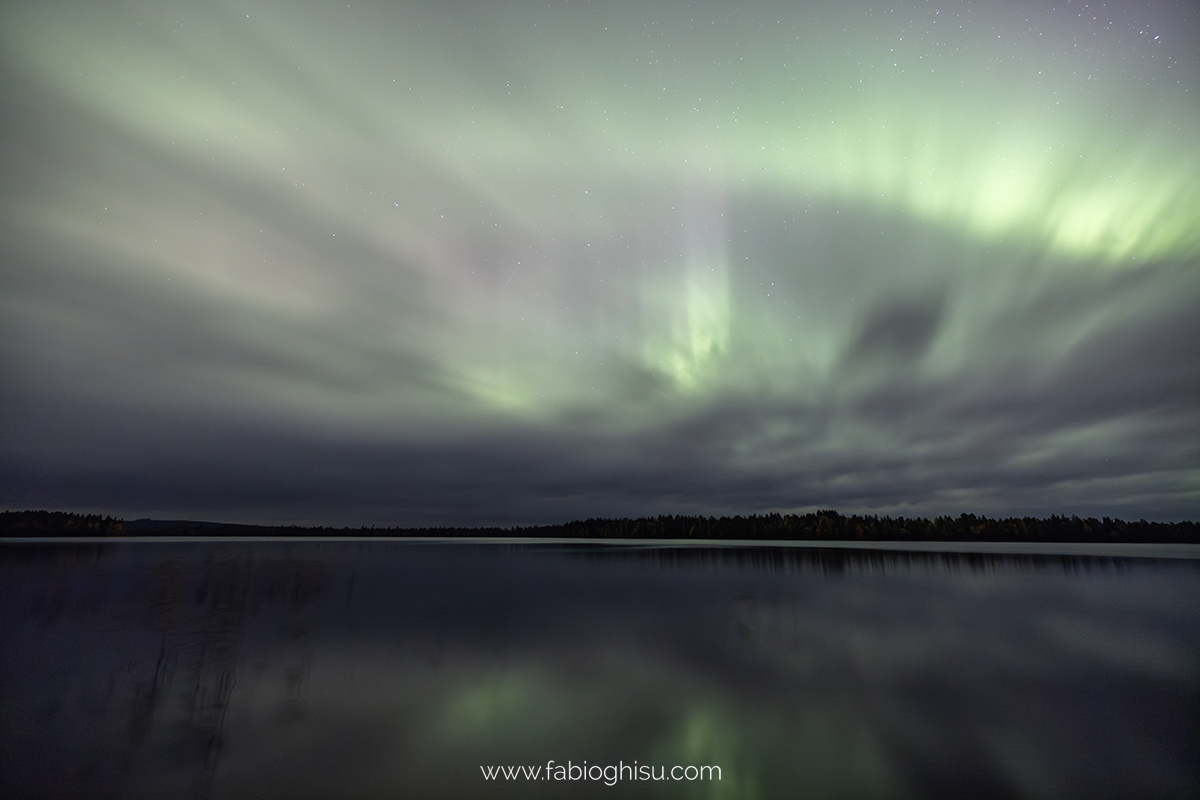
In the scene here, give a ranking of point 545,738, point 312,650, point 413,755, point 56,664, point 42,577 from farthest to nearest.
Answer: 1. point 42,577
2. point 312,650
3. point 56,664
4. point 545,738
5. point 413,755

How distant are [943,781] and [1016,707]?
595cm

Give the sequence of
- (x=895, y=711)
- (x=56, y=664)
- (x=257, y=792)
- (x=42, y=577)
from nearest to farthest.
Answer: (x=257, y=792) → (x=895, y=711) → (x=56, y=664) → (x=42, y=577)

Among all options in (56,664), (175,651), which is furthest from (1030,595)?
(56,664)

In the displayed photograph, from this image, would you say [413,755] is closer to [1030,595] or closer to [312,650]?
[312,650]

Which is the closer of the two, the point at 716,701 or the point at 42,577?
the point at 716,701

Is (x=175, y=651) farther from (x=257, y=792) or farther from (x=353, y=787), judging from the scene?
(x=353, y=787)

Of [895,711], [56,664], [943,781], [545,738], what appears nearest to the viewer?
[943,781]

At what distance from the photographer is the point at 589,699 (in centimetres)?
1300

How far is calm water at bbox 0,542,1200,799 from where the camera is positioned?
30.1ft

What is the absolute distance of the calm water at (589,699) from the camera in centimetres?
916

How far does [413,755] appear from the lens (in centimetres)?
976

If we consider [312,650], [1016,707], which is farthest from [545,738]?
[1016,707]

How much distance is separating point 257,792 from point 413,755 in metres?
2.53

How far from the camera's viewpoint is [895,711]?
489 inches
